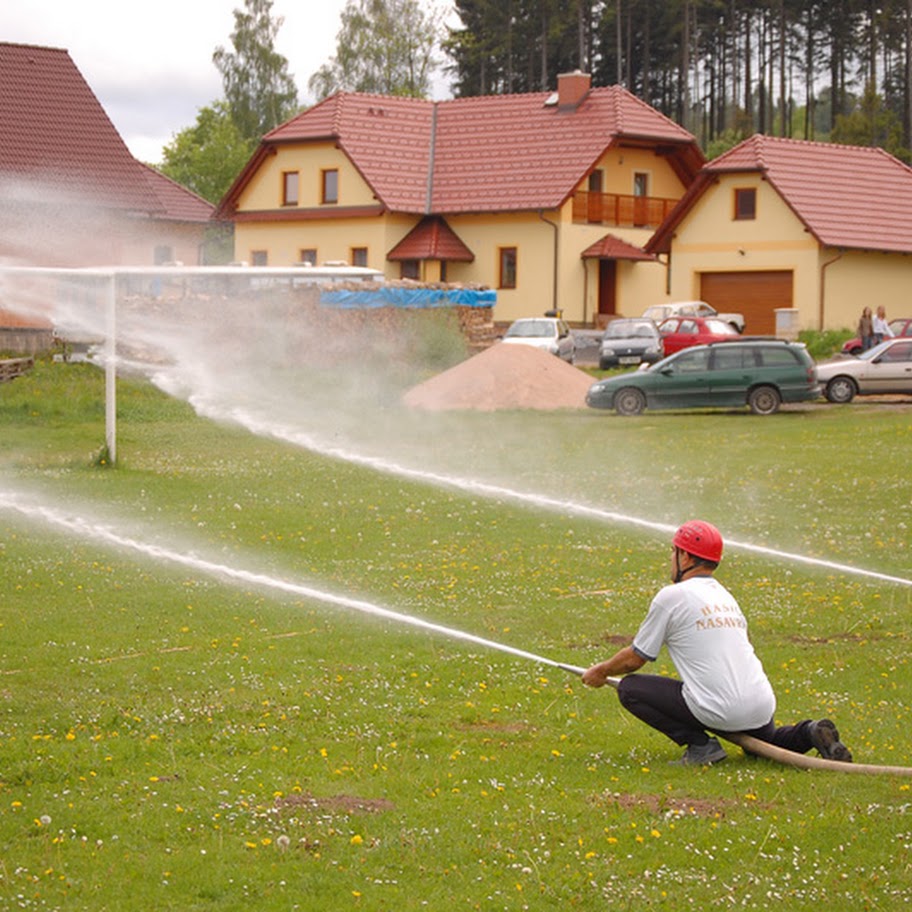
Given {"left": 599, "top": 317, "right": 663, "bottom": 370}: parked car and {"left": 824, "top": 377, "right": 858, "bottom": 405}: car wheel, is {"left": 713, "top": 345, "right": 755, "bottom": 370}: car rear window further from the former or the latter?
{"left": 599, "top": 317, "right": 663, "bottom": 370}: parked car

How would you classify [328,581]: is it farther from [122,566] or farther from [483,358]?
[483,358]

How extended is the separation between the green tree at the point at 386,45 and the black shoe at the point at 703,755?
310ft

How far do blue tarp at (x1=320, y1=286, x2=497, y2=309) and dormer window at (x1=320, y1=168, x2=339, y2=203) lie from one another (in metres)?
18.5

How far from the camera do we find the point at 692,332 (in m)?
53.4

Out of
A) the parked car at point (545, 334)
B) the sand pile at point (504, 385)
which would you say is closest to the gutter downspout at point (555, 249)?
the parked car at point (545, 334)

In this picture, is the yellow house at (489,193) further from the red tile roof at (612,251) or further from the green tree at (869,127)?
the green tree at (869,127)

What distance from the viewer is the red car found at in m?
52.8

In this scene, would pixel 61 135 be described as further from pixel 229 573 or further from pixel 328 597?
pixel 328 597

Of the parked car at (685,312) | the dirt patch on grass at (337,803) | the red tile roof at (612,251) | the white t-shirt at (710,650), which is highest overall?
the red tile roof at (612,251)

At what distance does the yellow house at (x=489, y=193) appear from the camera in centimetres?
6844

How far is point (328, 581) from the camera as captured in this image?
1844 cm

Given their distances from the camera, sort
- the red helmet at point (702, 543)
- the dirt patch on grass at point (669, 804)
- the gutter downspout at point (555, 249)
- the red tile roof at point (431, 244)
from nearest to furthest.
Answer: the dirt patch on grass at point (669, 804) → the red helmet at point (702, 543) → the gutter downspout at point (555, 249) → the red tile roof at point (431, 244)

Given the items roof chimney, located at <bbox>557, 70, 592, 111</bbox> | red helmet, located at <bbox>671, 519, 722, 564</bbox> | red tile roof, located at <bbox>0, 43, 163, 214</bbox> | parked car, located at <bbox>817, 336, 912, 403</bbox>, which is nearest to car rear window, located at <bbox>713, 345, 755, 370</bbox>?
parked car, located at <bbox>817, 336, 912, 403</bbox>

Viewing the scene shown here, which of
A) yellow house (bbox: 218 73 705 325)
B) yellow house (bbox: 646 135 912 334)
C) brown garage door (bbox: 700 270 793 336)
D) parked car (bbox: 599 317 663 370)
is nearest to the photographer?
parked car (bbox: 599 317 663 370)
